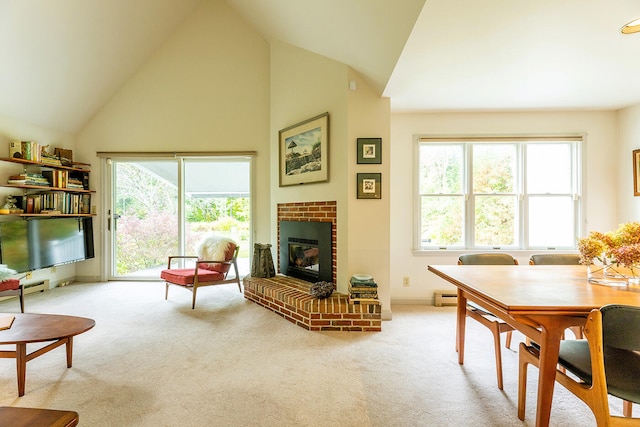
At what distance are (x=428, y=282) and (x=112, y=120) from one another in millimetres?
5183

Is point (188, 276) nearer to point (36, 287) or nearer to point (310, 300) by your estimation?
point (310, 300)

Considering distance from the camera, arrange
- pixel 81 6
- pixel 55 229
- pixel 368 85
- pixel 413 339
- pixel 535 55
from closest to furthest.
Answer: pixel 535 55
pixel 413 339
pixel 368 85
pixel 81 6
pixel 55 229

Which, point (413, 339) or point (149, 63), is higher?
point (149, 63)

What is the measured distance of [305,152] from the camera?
3.69m

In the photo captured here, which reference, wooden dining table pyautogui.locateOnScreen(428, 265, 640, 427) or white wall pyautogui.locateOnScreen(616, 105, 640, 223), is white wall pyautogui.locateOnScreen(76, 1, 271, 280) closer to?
wooden dining table pyautogui.locateOnScreen(428, 265, 640, 427)

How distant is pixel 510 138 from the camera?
3.71 meters

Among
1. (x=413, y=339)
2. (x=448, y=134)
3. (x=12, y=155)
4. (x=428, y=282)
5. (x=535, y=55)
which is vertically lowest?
(x=413, y=339)

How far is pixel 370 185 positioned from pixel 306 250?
1.16 meters

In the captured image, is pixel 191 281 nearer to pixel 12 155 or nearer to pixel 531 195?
pixel 12 155

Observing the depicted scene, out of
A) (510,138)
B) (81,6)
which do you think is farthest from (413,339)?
(81,6)

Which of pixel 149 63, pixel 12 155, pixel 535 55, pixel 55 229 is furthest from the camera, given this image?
pixel 149 63

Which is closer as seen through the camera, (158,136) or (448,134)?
(448,134)

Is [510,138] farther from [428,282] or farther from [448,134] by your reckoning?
[428,282]

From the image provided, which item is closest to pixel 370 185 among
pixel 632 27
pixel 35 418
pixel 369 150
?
pixel 369 150
